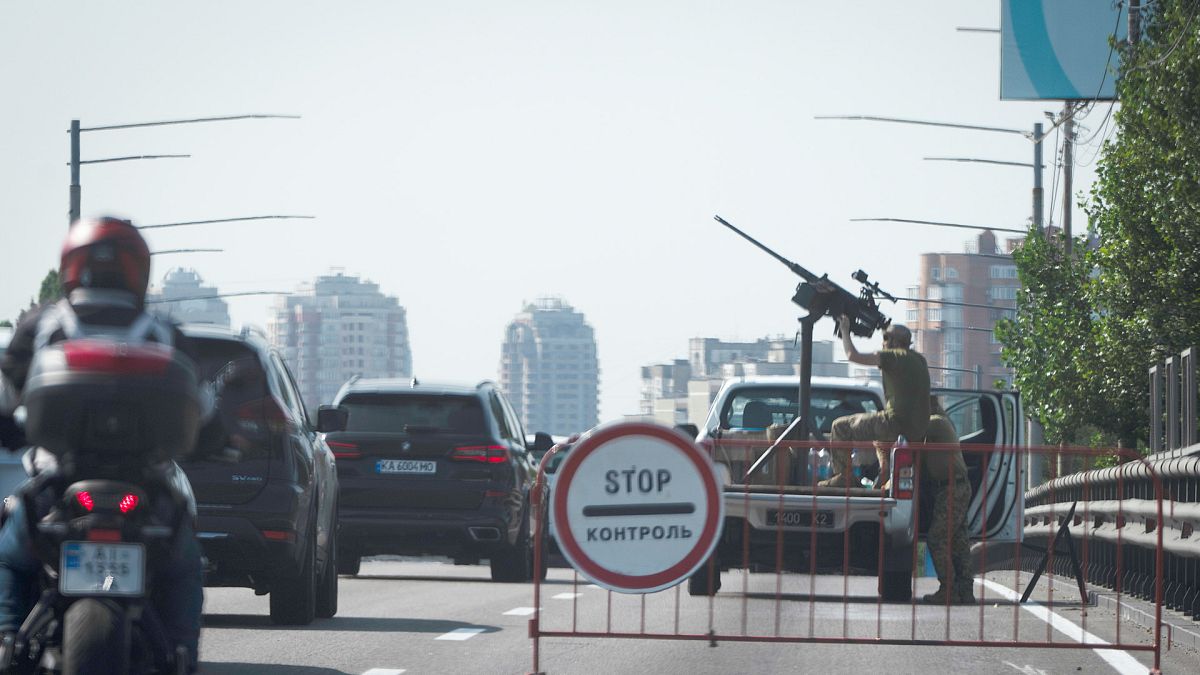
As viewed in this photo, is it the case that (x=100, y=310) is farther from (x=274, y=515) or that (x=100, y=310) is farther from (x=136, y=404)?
(x=274, y=515)

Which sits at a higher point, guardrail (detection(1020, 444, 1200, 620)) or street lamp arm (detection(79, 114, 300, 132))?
street lamp arm (detection(79, 114, 300, 132))

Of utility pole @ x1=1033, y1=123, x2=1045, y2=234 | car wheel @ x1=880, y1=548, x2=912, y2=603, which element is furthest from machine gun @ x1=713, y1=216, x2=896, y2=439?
utility pole @ x1=1033, y1=123, x2=1045, y2=234

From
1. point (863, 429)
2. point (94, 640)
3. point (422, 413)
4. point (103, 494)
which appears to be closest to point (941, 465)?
point (863, 429)

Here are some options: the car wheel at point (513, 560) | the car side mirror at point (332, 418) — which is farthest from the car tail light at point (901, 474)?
the car wheel at point (513, 560)

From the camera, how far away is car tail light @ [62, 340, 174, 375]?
6375 mm

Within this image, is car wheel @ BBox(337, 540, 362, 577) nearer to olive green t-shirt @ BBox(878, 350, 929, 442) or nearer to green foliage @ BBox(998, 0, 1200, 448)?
olive green t-shirt @ BBox(878, 350, 929, 442)

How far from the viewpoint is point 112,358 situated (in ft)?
21.0

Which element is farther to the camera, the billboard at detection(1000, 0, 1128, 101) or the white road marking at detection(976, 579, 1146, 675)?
the billboard at detection(1000, 0, 1128, 101)

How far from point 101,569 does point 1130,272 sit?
45759mm

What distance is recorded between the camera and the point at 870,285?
1667 cm

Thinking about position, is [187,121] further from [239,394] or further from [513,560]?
[239,394]

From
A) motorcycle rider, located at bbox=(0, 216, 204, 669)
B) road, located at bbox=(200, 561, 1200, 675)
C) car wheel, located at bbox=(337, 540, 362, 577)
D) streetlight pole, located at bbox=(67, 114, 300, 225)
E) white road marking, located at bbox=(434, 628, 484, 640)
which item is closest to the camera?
motorcycle rider, located at bbox=(0, 216, 204, 669)

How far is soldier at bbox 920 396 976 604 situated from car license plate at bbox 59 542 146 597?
5.89 metres

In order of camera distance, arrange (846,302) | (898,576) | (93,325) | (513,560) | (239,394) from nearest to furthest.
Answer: (93,325), (239,394), (898,576), (846,302), (513,560)
